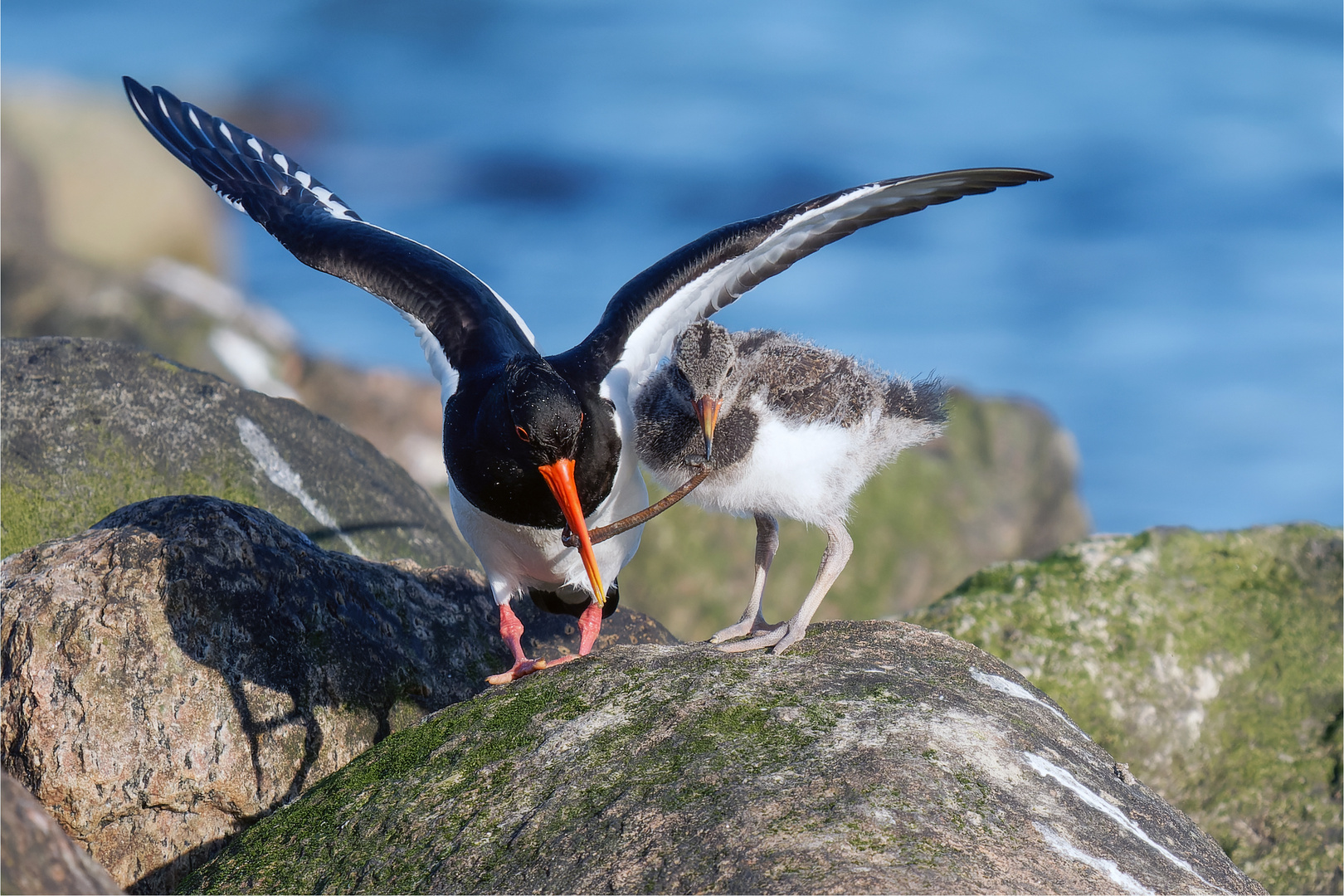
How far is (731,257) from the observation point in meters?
6.74

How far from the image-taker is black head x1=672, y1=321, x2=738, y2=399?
5.78m

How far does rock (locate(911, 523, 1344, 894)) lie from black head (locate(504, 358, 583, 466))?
3.25 metres

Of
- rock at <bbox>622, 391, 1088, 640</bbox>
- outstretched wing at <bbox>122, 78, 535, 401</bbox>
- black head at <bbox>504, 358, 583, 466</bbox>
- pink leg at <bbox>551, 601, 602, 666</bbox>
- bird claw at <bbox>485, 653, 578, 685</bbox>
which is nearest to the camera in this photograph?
black head at <bbox>504, 358, 583, 466</bbox>

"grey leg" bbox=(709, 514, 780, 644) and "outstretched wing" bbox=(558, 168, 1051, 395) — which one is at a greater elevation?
"outstretched wing" bbox=(558, 168, 1051, 395)

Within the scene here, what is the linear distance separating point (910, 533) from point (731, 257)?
622 cm

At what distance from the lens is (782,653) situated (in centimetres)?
519

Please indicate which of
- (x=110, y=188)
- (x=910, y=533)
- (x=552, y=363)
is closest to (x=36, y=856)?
(x=552, y=363)

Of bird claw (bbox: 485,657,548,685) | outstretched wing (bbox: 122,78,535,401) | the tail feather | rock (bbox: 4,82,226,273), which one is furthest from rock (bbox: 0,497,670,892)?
rock (bbox: 4,82,226,273)

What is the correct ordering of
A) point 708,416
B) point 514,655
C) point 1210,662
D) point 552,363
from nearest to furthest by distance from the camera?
point 708,416
point 514,655
point 552,363
point 1210,662

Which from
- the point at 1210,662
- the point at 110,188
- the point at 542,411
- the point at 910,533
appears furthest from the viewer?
the point at 110,188

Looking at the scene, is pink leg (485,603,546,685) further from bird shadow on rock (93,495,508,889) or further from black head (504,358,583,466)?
black head (504,358,583,466)

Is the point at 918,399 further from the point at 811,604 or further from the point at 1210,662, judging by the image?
the point at 1210,662

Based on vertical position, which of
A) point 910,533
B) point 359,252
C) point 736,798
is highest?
point 359,252

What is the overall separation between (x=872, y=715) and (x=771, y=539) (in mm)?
2085
